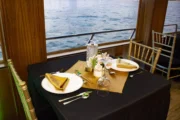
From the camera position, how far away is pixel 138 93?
1.25 m

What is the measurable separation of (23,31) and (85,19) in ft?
3.76

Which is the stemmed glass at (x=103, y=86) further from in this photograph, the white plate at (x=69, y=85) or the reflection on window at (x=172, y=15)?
the reflection on window at (x=172, y=15)

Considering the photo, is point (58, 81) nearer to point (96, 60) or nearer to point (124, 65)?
point (96, 60)

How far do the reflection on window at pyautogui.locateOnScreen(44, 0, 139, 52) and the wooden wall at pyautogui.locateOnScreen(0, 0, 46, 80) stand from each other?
0.31m

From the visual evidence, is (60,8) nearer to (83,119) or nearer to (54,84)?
(54,84)

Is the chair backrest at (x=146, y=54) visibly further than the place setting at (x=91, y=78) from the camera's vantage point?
Yes

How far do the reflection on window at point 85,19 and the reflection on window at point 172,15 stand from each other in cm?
114

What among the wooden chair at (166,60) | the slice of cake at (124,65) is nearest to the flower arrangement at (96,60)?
the slice of cake at (124,65)

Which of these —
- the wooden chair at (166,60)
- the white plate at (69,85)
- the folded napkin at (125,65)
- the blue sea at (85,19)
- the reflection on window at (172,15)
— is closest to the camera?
the white plate at (69,85)

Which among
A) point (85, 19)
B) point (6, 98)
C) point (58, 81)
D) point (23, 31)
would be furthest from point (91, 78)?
point (85, 19)

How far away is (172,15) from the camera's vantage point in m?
3.93

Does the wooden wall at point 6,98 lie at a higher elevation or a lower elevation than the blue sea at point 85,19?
lower

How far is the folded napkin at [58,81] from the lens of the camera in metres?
1.25

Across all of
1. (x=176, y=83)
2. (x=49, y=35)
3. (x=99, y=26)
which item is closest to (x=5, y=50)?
(x=49, y=35)
